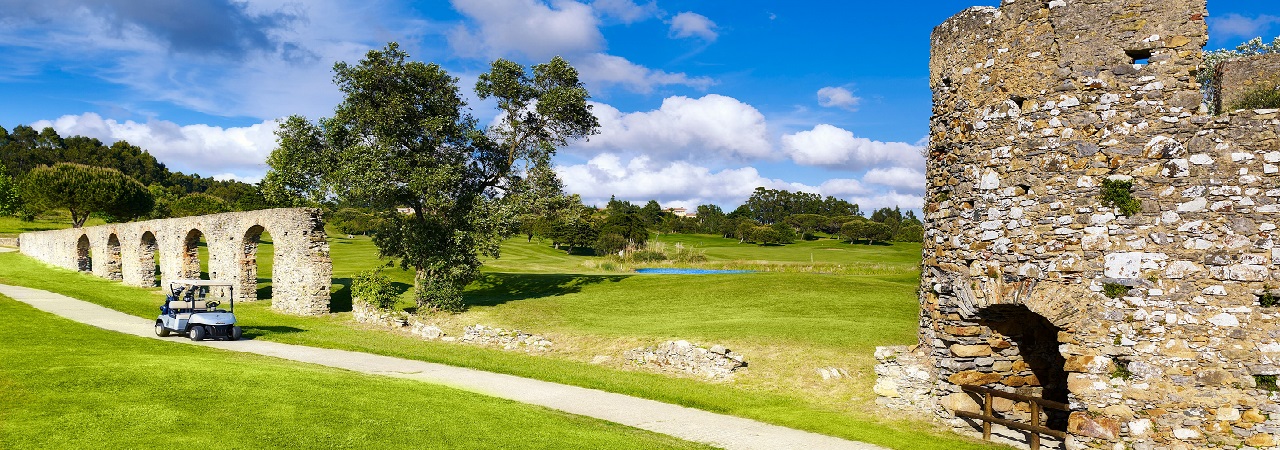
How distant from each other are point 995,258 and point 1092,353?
1.66 metres

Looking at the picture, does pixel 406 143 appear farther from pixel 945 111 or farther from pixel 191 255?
pixel 945 111

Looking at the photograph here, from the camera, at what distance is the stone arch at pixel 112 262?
137 feet

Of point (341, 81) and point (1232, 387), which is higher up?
point (341, 81)

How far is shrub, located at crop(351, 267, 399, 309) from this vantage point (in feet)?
81.0

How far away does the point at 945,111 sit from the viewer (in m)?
10.7

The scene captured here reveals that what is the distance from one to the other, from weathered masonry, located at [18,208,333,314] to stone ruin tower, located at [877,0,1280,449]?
2324 cm

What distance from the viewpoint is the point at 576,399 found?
12695 millimetres

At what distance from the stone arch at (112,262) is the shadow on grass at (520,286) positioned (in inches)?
920

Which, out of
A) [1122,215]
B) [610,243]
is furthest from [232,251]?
[610,243]

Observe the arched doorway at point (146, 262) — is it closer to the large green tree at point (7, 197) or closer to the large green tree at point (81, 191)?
the large green tree at point (81, 191)

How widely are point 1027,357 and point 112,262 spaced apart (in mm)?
49406

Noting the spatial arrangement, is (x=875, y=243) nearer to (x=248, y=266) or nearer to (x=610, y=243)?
(x=610, y=243)

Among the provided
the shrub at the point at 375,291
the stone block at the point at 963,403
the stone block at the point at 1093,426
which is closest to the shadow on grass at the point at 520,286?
the shrub at the point at 375,291

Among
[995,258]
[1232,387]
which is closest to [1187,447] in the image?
[1232,387]
